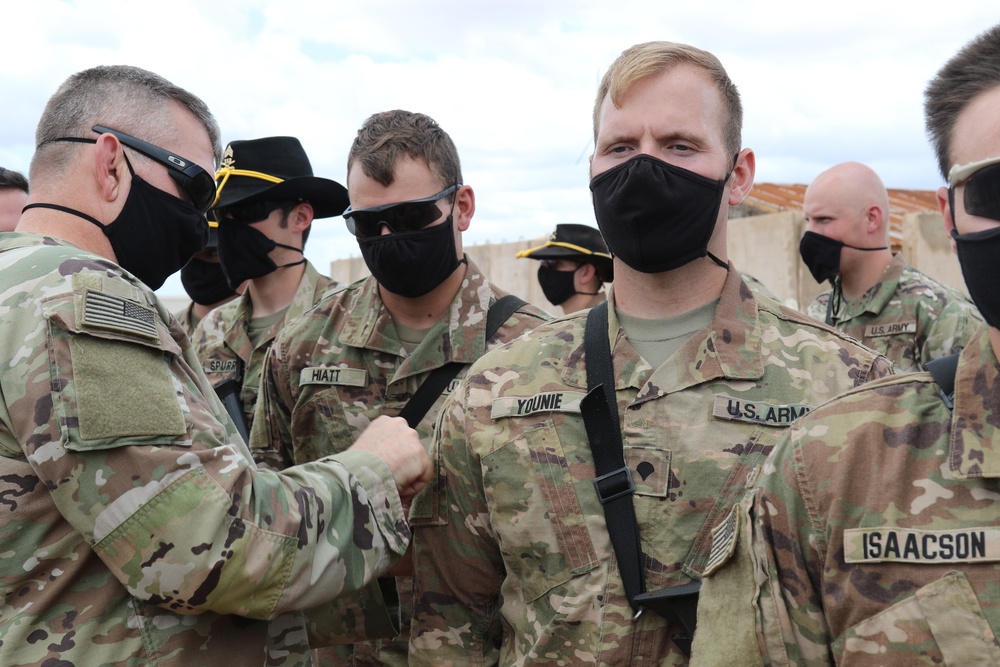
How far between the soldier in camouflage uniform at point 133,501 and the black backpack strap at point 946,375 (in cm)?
129

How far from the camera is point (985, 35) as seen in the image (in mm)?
1627

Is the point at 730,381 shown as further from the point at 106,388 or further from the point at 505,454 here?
the point at 106,388

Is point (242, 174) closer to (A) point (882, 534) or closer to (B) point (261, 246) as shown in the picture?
(B) point (261, 246)

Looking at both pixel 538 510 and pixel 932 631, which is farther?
pixel 538 510

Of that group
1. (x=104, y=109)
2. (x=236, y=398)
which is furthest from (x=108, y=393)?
(x=236, y=398)

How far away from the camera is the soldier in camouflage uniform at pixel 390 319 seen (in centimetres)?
355

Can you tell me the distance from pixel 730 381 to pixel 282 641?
1321 millimetres

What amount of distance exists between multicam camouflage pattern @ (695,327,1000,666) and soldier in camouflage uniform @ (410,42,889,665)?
0.45m

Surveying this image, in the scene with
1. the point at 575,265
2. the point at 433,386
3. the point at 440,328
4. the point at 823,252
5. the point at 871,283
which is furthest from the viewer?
the point at 575,265

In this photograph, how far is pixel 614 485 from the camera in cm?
215

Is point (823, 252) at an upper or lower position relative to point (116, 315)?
lower

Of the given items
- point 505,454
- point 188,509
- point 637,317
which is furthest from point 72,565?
point 637,317

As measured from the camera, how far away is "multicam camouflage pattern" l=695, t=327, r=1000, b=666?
1.47 m

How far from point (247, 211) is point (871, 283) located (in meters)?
4.01
